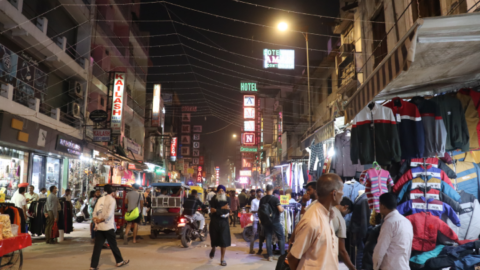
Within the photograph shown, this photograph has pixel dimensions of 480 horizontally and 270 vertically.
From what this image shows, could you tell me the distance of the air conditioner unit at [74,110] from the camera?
72.6 ft

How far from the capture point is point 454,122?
561 centimetres

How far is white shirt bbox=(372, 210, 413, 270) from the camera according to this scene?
440 centimetres

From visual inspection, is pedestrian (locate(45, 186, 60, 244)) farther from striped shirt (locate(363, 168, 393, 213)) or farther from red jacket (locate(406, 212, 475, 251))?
red jacket (locate(406, 212, 475, 251))

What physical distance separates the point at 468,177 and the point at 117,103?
22.3 meters

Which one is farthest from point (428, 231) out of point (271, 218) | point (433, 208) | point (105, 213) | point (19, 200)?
point (19, 200)

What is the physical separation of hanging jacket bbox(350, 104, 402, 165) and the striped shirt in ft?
1.31

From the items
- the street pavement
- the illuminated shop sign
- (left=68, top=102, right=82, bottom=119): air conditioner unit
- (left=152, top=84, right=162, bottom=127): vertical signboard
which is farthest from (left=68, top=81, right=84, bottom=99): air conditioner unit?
the illuminated shop sign

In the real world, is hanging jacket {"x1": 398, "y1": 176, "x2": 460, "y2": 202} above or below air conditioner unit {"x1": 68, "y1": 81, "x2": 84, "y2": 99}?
below

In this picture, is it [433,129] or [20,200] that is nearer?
[433,129]

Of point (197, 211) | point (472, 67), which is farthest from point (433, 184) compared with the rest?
point (197, 211)

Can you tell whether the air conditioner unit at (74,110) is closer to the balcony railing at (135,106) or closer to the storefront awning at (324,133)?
the balcony railing at (135,106)

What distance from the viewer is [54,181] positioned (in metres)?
20.5

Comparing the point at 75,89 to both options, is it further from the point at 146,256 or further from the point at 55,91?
the point at 146,256

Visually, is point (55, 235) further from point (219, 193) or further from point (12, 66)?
point (12, 66)
